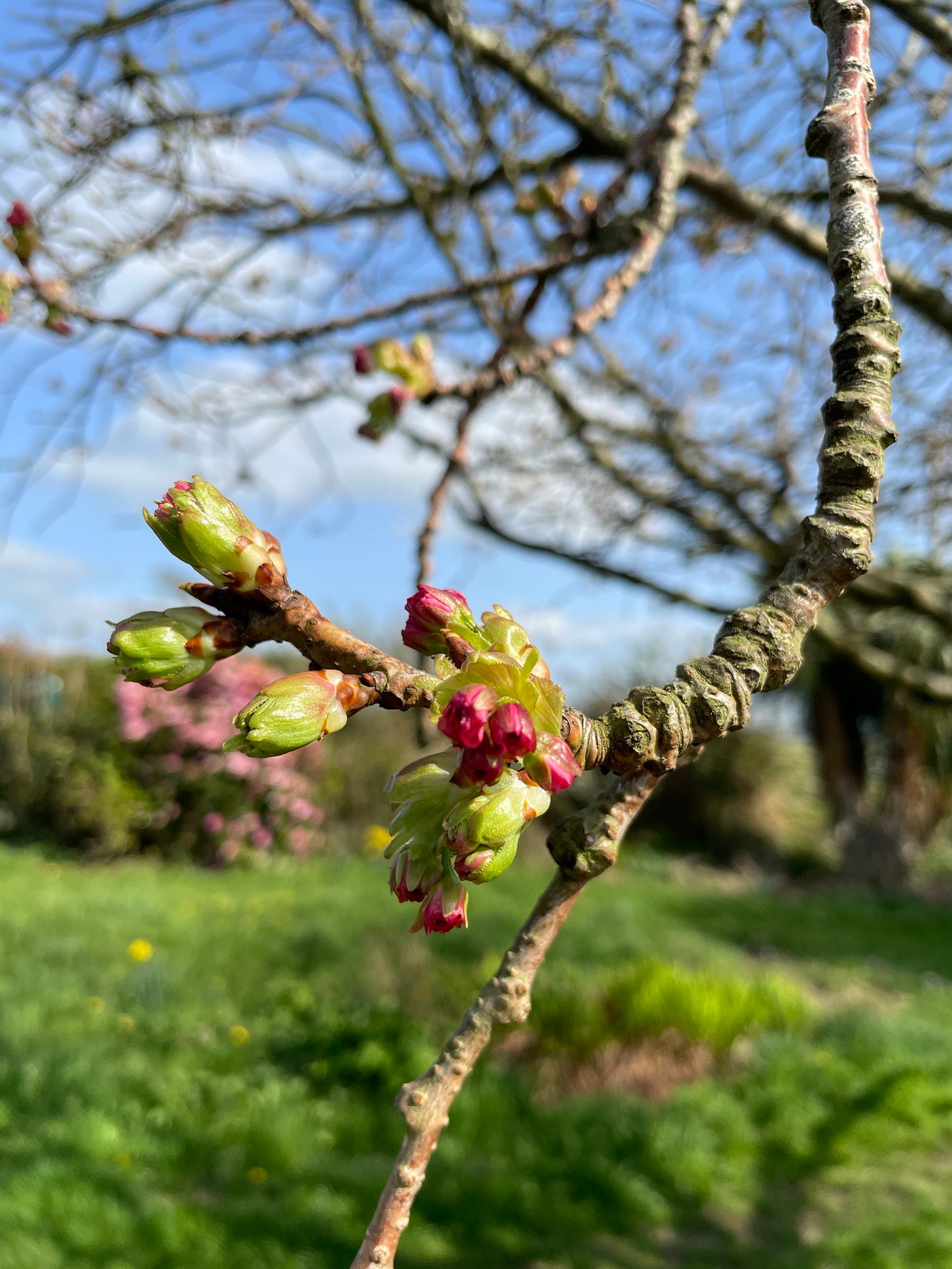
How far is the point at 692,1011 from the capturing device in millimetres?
4738

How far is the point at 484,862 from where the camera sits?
63 cm

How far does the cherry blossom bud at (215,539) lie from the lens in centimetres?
68

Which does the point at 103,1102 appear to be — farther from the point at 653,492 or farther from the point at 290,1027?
the point at 653,492

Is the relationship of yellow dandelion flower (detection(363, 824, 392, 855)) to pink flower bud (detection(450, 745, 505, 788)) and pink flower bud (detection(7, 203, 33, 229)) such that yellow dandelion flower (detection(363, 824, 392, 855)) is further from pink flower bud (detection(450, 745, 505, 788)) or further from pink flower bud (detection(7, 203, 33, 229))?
pink flower bud (detection(450, 745, 505, 788))

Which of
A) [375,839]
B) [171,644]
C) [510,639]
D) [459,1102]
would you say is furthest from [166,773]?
[510,639]

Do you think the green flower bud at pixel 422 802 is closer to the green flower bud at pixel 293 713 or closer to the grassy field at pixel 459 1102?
the green flower bud at pixel 293 713

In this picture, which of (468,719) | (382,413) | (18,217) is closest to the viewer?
(468,719)

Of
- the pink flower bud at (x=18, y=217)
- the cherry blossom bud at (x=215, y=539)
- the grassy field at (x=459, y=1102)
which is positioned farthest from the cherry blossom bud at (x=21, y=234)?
the grassy field at (x=459, y=1102)

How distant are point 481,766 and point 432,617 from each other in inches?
6.0

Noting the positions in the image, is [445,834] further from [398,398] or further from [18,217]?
[18,217]

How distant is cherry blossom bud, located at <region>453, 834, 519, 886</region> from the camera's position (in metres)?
0.63

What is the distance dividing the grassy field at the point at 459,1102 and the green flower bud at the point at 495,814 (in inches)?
112

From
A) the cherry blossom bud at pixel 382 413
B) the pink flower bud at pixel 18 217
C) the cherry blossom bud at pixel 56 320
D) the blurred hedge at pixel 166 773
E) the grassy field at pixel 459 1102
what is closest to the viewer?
the cherry blossom bud at pixel 382 413

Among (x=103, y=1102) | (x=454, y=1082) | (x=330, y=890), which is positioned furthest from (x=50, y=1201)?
(x=330, y=890)
